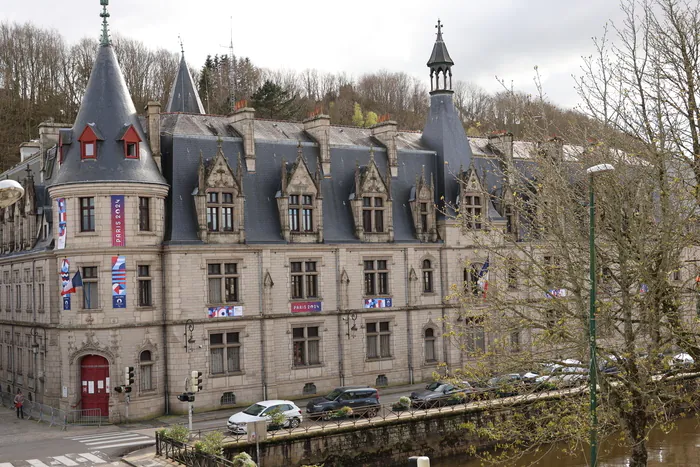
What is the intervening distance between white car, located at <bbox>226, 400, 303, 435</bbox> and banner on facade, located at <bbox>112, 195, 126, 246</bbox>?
1031cm

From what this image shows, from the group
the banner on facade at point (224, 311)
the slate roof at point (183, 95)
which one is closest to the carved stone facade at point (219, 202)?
the banner on facade at point (224, 311)

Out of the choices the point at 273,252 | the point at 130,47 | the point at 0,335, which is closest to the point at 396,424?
the point at 273,252

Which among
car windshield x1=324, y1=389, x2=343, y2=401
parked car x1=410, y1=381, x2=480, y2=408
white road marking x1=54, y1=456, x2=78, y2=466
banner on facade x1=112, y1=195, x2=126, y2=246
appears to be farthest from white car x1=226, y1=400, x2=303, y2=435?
banner on facade x1=112, y1=195, x2=126, y2=246

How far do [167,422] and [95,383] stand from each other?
155 inches

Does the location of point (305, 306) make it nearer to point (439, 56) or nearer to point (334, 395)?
point (334, 395)

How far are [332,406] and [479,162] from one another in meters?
21.6

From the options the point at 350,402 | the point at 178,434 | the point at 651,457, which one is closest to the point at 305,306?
the point at 350,402

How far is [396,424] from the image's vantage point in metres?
35.7

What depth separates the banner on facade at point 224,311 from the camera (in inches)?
1626

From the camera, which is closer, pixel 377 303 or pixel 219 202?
pixel 219 202

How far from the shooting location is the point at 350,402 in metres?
37.8

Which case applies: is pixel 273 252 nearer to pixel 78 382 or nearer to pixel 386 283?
pixel 386 283

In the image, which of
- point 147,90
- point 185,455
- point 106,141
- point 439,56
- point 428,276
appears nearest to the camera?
point 185,455

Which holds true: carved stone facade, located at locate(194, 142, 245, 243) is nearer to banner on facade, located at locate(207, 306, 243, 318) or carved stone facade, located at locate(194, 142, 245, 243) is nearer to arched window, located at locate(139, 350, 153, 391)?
banner on facade, located at locate(207, 306, 243, 318)
